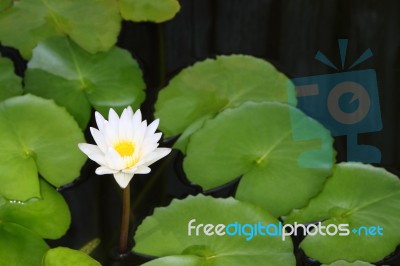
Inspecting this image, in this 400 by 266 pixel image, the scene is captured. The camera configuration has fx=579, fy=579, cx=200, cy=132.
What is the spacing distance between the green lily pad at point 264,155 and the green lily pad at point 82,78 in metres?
0.21

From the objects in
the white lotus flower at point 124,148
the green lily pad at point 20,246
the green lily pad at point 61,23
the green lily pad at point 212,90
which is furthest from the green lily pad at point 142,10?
the green lily pad at point 20,246

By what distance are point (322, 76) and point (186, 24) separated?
1.18 feet

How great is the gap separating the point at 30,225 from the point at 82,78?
0.35 meters

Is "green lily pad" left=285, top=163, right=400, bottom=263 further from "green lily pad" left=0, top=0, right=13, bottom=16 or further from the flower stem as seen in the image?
"green lily pad" left=0, top=0, right=13, bottom=16

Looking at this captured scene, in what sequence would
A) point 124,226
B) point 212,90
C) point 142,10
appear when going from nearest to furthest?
point 124,226, point 212,90, point 142,10

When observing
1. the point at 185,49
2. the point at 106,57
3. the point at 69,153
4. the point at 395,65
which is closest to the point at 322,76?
the point at 395,65

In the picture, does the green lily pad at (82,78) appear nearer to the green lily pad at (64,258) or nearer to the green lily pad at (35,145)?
the green lily pad at (35,145)

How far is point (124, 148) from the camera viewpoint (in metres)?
0.97

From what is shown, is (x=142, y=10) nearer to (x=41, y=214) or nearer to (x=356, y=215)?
(x=41, y=214)

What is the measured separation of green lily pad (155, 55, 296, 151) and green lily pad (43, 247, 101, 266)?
317 mm

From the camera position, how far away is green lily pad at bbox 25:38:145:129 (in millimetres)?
1238

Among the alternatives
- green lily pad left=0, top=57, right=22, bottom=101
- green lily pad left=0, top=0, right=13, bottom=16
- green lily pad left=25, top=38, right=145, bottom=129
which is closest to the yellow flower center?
green lily pad left=25, top=38, right=145, bottom=129

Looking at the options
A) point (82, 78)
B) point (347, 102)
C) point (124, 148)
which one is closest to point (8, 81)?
point (82, 78)

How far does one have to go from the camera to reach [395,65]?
134 centimetres
